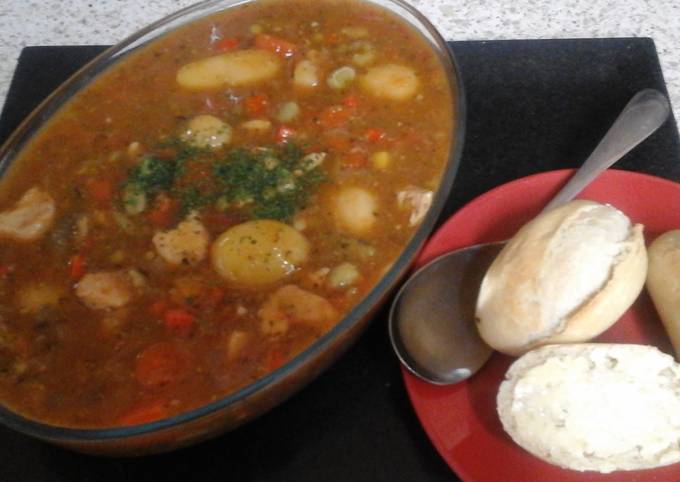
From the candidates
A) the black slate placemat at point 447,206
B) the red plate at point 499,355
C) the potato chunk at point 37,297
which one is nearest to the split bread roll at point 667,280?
the red plate at point 499,355

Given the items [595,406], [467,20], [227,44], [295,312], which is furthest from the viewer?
[467,20]

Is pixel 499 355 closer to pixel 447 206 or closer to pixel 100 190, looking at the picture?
pixel 447 206

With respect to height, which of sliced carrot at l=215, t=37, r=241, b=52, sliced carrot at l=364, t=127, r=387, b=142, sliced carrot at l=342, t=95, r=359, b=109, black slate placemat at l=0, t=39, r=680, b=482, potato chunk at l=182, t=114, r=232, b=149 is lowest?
black slate placemat at l=0, t=39, r=680, b=482

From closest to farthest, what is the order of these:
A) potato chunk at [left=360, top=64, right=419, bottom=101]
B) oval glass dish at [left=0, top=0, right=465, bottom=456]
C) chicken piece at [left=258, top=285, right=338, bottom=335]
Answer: oval glass dish at [left=0, top=0, right=465, bottom=456]
chicken piece at [left=258, top=285, right=338, bottom=335]
potato chunk at [left=360, top=64, right=419, bottom=101]

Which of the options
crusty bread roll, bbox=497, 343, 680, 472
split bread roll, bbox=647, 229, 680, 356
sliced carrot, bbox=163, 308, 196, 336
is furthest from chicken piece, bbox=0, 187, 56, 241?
split bread roll, bbox=647, 229, 680, 356

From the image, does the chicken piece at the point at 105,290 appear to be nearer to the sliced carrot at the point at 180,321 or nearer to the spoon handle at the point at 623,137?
the sliced carrot at the point at 180,321

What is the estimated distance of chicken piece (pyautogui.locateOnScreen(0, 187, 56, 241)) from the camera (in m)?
1.15

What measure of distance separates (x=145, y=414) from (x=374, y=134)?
56cm

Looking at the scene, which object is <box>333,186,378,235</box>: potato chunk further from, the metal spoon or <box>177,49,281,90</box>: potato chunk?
<box>177,49,281,90</box>: potato chunk

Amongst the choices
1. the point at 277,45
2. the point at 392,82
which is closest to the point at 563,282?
the point at 392,82

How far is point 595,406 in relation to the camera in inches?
36.1

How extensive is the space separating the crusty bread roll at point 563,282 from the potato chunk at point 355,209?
210 mm

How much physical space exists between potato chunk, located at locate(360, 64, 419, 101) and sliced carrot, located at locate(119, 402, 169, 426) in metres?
0.62

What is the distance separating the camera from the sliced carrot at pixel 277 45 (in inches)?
53.0
